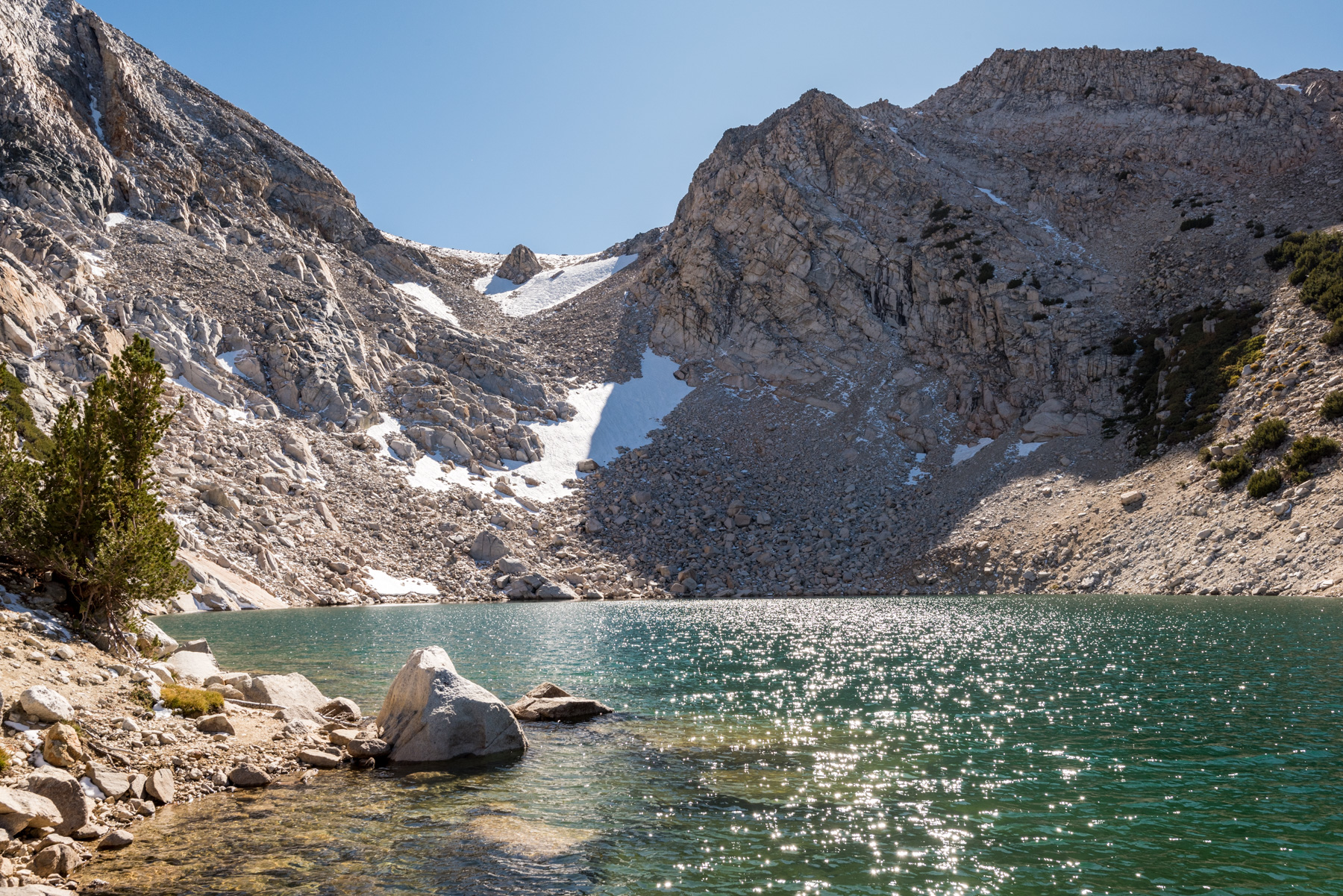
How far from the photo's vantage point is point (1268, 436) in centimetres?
5219

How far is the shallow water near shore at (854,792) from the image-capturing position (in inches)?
383

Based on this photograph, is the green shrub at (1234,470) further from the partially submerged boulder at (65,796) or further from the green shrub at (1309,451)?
the partially submerged boulder at (65,796)

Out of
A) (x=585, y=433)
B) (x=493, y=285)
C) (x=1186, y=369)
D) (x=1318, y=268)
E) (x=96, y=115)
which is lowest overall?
(x=585, y=433)

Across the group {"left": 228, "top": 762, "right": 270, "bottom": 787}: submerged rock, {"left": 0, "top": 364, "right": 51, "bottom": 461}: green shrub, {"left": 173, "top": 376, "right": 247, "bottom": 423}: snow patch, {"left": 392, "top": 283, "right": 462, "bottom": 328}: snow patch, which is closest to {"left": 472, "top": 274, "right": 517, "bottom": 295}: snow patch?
{"left": 392, "top": 283, "right": 462, "bottom": 328}: snow patch

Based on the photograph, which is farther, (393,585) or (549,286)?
(549,286)

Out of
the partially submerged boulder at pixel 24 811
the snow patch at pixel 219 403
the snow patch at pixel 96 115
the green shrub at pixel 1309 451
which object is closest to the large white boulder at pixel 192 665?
the partially submerged boulder at pixel 24 811

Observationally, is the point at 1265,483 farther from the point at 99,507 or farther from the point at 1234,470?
the point at 99,507

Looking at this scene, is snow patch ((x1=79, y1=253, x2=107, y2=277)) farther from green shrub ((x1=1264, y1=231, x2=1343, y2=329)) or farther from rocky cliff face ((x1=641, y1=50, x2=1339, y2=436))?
green shrub ((x1=1264, y1=231, x2=1343, y2=329))

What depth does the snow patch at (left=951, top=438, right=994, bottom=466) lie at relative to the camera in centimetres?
7638

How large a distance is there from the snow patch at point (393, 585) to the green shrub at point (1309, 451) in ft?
205

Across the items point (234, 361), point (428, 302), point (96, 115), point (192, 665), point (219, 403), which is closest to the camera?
point (192, 665)

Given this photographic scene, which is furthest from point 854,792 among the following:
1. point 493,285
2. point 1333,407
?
point 493,285

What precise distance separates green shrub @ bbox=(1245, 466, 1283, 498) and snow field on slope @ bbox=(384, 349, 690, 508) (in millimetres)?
56091

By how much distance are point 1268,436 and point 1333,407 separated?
3846mm
